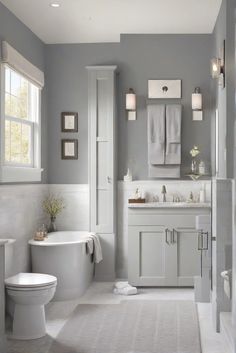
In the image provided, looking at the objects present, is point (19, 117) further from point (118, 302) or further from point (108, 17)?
point (118, 302)

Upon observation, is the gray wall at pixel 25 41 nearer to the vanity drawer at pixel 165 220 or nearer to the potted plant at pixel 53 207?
the potted plant at pixel 53 207

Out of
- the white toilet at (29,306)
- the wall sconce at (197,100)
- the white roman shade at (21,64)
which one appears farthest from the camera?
the wall sconce at (197,100)

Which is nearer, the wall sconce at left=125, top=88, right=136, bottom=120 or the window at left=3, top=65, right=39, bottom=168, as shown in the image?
the window at left=3, top=65, right=39, bottom=168

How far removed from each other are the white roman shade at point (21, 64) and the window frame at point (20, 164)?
0.12 ft

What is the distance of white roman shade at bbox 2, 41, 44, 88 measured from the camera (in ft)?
16.6

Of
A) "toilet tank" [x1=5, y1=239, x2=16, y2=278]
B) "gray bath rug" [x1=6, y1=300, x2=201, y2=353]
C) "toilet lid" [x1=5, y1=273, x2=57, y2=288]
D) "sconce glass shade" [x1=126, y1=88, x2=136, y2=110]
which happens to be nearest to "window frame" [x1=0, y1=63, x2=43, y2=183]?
"toilet tank" [x1=5, y1=239, x2=16, y2=278]

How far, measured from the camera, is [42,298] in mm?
4453

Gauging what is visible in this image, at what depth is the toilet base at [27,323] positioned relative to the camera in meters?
4.41

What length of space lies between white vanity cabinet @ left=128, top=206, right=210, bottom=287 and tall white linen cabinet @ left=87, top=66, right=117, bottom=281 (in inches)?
20.8

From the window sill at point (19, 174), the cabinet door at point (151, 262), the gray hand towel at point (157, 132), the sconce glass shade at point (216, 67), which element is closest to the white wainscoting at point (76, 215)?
the window sill at point (19, 174)

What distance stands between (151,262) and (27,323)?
2.04m

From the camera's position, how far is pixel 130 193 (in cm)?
667

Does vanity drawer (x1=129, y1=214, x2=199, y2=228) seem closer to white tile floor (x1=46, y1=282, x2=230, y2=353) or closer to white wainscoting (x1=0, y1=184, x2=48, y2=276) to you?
white tile floor (x1=46, y1=282, x2=230, y2=353)

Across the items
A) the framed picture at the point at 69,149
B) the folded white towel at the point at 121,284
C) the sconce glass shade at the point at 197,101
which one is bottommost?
the folded white towel at the point at 121,284
